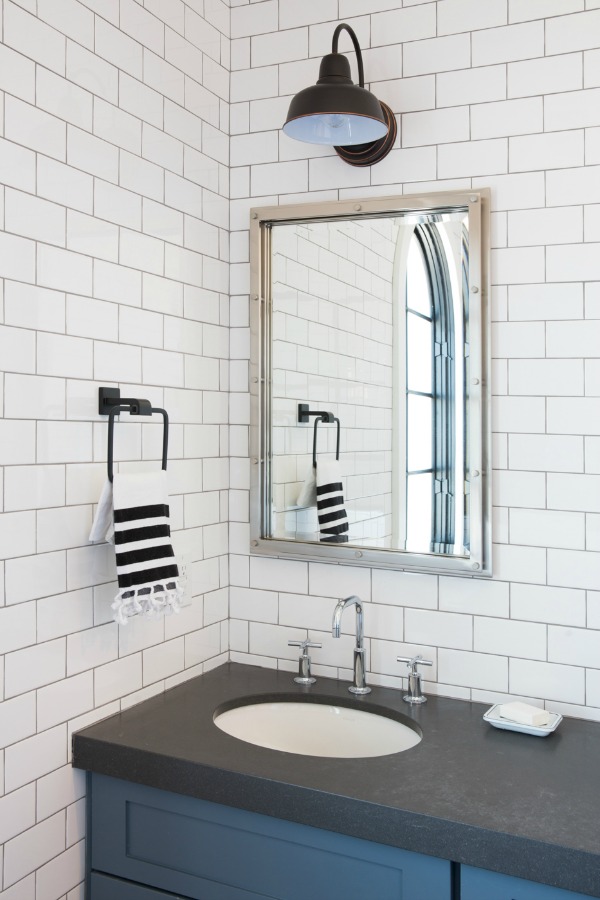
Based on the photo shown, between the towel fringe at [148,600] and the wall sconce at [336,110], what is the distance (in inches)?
40.8

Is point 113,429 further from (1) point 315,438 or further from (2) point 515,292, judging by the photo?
(2) point 515,292

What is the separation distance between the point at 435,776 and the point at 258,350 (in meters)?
1.18

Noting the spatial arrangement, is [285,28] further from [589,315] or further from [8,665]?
[8,665]

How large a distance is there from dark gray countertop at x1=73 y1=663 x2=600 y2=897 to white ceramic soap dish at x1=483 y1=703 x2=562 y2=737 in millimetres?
16

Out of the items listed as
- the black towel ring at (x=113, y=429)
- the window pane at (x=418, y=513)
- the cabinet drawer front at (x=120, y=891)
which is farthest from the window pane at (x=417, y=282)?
the cabinet drawer front at (x=120, y=891)

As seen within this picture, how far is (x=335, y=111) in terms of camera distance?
1643 mm

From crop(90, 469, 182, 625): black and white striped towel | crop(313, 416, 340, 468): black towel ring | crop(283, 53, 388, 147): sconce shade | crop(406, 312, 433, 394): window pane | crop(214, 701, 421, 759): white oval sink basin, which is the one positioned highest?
crop(283, 53, 388, 147): sconce shade

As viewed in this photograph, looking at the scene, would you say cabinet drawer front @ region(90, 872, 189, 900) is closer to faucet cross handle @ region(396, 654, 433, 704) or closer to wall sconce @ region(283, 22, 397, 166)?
faucet cross handle @ region(396, 654, 433, 704)

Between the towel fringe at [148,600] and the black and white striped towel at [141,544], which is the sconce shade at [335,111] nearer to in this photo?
the black and white striped towel at [141,544]

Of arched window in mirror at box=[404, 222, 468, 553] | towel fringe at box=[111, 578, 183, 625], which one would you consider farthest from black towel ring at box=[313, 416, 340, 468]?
towel fringe at box=[111, 578, 183, 625]

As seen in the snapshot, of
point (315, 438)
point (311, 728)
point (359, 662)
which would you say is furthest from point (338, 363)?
point (311, 728)

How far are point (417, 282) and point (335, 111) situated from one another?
0.50m

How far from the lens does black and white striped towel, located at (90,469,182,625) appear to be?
5.41 feet

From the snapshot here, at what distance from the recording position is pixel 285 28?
2131mm
